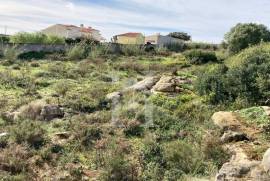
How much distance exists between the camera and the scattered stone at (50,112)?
13805 millimetres

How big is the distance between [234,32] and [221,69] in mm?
18332

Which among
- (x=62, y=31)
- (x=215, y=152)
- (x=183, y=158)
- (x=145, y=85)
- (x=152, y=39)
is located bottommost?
(x=183, y=158)

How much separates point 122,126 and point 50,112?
2.52 metres

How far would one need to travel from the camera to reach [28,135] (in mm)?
11688

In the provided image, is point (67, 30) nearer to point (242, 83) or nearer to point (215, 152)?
point (242, 83)

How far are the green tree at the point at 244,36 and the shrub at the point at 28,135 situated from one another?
23.1 meters

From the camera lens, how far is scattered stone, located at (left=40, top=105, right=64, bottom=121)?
543 inches

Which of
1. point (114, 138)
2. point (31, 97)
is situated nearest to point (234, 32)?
point (31, 97)

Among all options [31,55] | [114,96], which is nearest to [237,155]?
[114,96]

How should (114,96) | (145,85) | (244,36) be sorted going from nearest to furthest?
(114,96) < (145,85) < (244,36)

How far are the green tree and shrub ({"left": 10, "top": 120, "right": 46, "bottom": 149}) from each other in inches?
911

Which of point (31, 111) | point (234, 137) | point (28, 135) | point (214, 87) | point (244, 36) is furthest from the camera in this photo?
point (244, 36)

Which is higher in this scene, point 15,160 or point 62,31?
point 62,31

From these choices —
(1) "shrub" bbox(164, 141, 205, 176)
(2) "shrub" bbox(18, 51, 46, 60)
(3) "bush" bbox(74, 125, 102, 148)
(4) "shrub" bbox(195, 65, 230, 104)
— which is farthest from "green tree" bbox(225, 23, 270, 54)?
(1) "shrub" bbox(164, 141, 205, 176)
